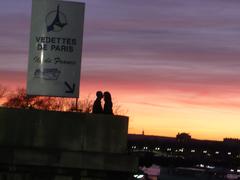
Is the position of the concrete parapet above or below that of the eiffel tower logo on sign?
below

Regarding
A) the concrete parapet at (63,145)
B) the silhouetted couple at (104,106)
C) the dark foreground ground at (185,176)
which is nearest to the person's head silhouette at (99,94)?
the silhouetted couple at (104,106)

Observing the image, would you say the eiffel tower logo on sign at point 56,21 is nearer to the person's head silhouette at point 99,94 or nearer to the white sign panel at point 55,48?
the white sign panel at point 55,48

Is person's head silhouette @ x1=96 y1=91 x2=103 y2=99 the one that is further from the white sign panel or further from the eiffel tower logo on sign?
the eiffel tower logo on sign

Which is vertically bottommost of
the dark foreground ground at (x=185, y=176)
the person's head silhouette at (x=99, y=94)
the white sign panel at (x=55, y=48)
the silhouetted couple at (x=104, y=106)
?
the dark foreground ground at (x=185, y=176)

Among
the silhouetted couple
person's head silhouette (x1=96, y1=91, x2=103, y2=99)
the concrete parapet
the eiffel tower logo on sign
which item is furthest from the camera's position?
person's head silhouette (x1=96, y1=91, x2=103, y2=99)

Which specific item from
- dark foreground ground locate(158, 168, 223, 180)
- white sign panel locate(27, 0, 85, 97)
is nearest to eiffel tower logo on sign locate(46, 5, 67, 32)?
white sign panel locate(27, 0, 85, 97)

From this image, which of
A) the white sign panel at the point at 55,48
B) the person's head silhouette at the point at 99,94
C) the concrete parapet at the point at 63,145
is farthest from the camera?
the person's head silhouette at the point at 99,94

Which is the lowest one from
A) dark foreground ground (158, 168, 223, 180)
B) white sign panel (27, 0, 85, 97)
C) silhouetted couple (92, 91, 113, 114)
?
dark foreground ground (158, 168, 223, 180)

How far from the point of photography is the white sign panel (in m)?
11.5

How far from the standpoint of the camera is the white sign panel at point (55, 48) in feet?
37.7

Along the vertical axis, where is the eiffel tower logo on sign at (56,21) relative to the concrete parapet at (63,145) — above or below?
above

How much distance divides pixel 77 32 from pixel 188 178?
219 feet

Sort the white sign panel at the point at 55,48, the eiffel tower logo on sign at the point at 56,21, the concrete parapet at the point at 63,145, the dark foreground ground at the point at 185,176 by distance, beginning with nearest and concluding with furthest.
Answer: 1. the concrete parapet at the point at 63,145
2. the eiffel tower logo on sign at the point at 56,21
3. the white sign panel at the point at 55,48
4. the dark foreground ground at the point at 185,176

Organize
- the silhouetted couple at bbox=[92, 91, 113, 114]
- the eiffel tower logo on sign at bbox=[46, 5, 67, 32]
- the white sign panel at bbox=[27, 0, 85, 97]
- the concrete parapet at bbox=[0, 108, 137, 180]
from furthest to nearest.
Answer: the silhouetted couple at bbox=[92, 91, 113, 114] < the white sign panel at bbox=[27, 0, 85, 97] < the eiffel tower logo on sign at bbox=[46, 5, 67, 32] < the concrete parapet at bbox=[0, 108, 137, 180]
